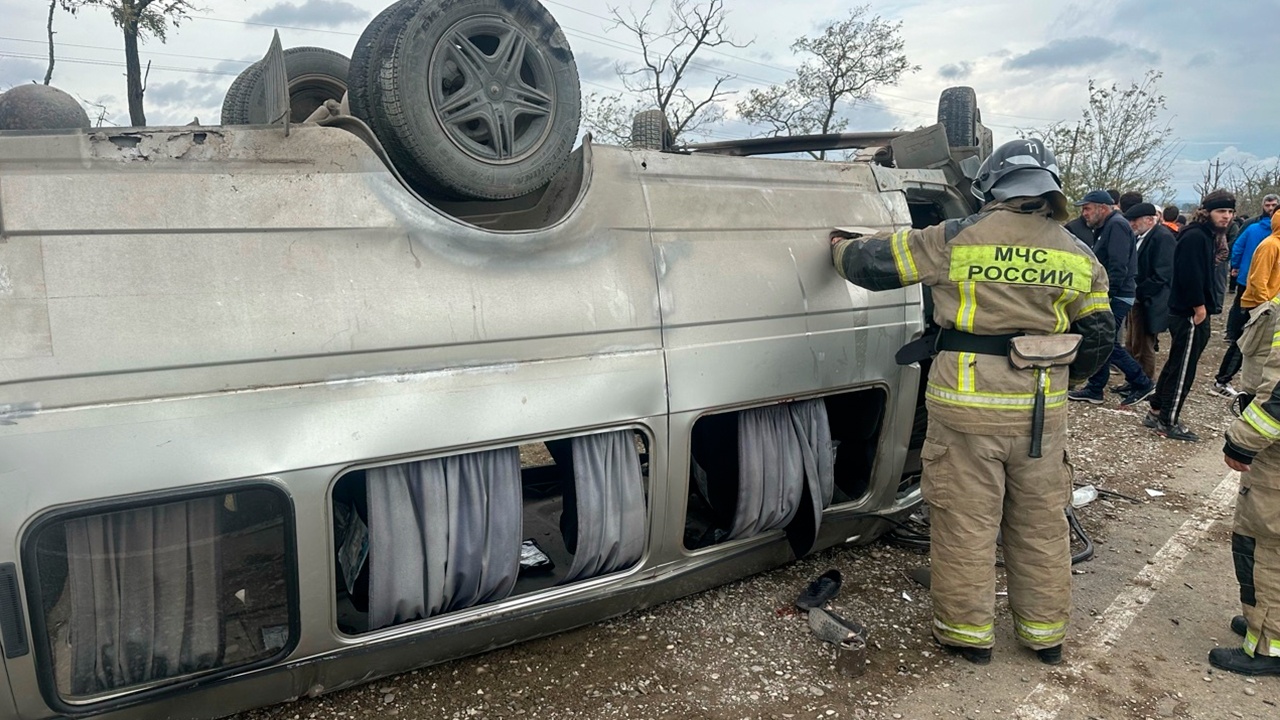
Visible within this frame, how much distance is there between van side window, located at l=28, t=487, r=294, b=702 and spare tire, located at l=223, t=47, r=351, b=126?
6.05 ft

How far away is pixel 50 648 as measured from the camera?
71.8 inches

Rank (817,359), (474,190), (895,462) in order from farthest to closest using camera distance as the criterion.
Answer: (895,462)
(817,359)
(474,190)

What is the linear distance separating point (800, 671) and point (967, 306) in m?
1.44

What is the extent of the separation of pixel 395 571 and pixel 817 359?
1.66m

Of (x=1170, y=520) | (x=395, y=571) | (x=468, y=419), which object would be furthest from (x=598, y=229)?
(x=1170, y=520)

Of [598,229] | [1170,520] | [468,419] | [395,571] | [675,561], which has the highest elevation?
[598,229]

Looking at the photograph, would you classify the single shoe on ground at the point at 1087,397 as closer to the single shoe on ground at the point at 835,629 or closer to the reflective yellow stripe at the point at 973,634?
the reflective yellow stripe at the point at 973,634

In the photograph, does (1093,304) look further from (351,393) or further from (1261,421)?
(351,393)

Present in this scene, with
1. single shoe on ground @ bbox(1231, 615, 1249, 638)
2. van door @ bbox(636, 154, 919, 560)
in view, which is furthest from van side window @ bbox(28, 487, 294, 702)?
single shoe on ground @ bbox(1231, 615, 1249, 638)

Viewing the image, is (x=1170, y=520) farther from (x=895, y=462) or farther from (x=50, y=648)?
(x=50, y=648)

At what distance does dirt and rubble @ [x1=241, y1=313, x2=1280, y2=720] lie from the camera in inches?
101

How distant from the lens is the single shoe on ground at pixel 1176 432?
6.00 m

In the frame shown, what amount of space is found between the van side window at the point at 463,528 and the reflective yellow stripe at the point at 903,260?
1173 mm

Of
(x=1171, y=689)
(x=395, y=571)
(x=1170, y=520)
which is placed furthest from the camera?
(x=1170, y=520)
